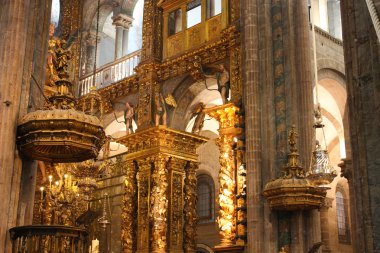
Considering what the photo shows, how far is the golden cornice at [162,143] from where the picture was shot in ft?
52.4

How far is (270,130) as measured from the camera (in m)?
12.9

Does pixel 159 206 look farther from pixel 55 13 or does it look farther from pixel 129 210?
pixel 55 13

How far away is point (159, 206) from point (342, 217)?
8187 mm

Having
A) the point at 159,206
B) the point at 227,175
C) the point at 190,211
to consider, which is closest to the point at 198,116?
the point at 190,211

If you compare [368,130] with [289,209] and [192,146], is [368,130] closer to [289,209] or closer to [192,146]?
[289,209]

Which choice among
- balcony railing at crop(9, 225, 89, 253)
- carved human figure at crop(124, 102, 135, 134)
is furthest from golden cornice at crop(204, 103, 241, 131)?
balcony railing at crop(9, 225, 89, 253)

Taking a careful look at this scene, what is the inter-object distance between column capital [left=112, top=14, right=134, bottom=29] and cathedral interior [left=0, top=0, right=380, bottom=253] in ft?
0.12

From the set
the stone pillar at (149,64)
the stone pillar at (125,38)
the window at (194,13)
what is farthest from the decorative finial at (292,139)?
the stone pillar at (125,38)

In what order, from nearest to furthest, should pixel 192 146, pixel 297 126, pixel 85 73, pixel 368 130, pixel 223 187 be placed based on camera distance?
pixel 368 130 → pixel 297 126 → pixel 223 187 → pixel 192 146 → pixel 85 73

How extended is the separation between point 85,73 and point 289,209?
11.2 meters

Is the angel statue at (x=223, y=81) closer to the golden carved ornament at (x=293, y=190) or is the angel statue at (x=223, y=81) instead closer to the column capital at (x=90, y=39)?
the golden carved ornament at (x=293, y=190)

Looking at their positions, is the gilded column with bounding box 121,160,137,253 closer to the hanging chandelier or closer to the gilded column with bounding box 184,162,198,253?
the gilded column with bounding box 184,162,198,253

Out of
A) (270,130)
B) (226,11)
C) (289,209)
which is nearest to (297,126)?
(270,130)

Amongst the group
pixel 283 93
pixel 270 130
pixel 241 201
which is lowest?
pixel 241 201
